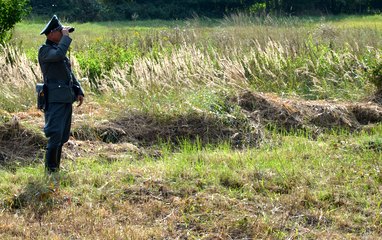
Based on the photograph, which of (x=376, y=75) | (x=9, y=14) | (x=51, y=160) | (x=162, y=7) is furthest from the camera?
(x=162, y=7)

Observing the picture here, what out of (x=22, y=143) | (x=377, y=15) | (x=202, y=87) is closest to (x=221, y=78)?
(x=202, y=87)

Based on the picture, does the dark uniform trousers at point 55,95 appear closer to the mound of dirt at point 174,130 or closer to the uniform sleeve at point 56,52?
the uniform sleeve at point 56,52

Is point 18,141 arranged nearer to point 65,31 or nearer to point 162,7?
point 65,31

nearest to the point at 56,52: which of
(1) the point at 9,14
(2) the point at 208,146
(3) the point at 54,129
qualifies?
(3) the point at 54,129

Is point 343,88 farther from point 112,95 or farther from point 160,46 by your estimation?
point 160,46

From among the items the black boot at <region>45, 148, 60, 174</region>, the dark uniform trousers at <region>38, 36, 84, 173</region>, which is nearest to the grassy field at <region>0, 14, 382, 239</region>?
the black boot at <region>45, 148, 60, 174</region>

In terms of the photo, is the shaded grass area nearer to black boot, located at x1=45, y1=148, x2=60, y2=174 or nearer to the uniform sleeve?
black boot, located at x1=45, y1=148, x2=60, y2=174

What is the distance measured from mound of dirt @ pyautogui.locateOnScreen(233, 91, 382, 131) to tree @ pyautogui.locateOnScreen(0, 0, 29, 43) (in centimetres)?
706

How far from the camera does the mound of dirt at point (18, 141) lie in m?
8.91

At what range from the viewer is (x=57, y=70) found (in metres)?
7.71

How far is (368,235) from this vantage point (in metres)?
6.02

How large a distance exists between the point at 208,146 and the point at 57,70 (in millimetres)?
2693

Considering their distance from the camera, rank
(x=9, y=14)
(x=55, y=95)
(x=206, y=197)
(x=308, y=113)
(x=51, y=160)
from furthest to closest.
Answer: (x=9, y=14), (x=308, y=113), (x=51, y=160), (x=55, y=95), (x=206, y=197)

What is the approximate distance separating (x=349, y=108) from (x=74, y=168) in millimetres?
5011
